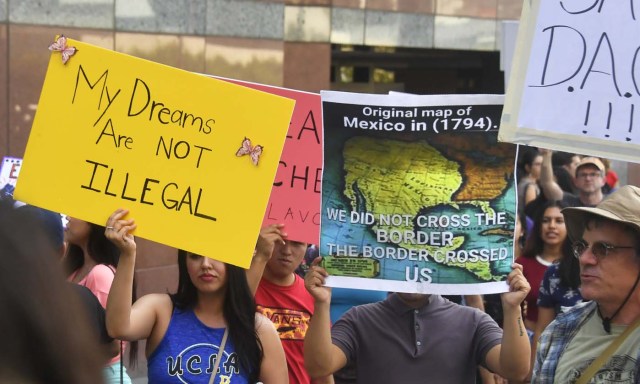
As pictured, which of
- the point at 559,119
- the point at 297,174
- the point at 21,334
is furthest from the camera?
the point at 297,174

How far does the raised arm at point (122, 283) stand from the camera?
4.12 metres

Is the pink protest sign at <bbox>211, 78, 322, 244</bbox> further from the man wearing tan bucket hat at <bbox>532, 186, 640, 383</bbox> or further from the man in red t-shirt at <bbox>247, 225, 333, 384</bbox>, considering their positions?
the man wearing tan bucket hat at <bbox>532, 186, 640, 383</bbox>

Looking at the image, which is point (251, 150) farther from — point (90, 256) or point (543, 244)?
point (543, 244)

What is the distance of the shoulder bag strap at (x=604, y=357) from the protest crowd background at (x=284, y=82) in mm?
560

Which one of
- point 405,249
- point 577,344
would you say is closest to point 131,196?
point 405,249

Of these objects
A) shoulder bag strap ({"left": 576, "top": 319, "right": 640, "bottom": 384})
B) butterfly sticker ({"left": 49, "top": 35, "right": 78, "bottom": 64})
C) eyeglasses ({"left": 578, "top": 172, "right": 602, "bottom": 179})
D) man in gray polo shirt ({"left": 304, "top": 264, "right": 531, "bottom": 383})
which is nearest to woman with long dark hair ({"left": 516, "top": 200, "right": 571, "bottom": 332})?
man in gray polo shirt ({"left": 304, "top": 264, "right": 531, "bottom": 383})

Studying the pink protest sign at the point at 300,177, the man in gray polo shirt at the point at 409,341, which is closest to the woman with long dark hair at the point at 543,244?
the pink protest sign at the point at 300,177

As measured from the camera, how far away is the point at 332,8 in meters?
14.2

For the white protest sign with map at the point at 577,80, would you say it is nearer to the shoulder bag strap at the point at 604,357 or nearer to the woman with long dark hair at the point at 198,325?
the shoulder bag strap at the point at 604,357

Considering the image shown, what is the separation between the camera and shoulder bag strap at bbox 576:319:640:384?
3559 mm

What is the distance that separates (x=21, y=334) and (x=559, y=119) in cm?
275

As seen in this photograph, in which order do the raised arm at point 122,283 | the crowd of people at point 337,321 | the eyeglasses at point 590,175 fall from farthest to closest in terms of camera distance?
the eyeglasses at point 590,175
the raised arm at point 122,283
the crowd of people at point 337,321

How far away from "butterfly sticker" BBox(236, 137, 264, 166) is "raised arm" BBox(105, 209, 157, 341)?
0.46 metres

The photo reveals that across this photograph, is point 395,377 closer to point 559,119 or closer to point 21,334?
point 559,119
